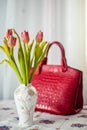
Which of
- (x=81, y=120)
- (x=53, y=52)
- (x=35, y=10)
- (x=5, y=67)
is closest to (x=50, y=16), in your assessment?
(x=35, y=10)

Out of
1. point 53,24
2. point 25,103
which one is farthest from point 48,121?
point 53,24

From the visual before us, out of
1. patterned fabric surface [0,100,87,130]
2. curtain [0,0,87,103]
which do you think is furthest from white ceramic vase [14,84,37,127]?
curtain [0,0,87,103]

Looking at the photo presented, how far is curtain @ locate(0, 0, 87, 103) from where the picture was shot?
1.25 metres

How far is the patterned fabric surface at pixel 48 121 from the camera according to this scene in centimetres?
78

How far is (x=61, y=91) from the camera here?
990 millimetres

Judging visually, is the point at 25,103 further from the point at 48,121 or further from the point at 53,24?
the point at 53,24

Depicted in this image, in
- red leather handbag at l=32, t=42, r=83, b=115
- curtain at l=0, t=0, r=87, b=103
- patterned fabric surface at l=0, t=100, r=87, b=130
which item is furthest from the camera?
curtain at l=0, t=0, r=87, b=103

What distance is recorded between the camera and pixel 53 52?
1286 mm

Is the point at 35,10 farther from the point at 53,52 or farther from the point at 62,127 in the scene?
the point at 62,127

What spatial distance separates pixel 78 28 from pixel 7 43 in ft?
1.80

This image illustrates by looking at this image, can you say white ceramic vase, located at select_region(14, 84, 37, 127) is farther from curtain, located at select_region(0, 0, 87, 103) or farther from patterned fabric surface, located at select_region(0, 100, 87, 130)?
curtain, located at select_region(0, 0, 87, 103)

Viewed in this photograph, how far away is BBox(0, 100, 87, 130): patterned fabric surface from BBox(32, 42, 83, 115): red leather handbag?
0.03 metres

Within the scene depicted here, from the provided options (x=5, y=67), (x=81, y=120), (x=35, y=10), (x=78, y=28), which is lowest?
(x=81, y=120)

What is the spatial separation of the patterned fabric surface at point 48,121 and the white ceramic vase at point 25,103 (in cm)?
3
